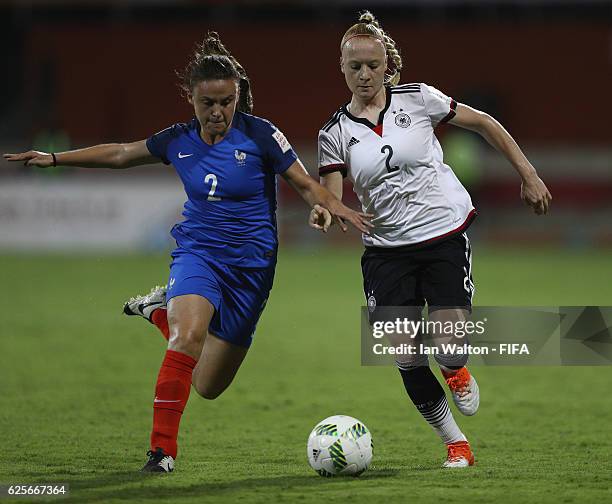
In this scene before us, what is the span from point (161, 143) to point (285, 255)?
15941 mm

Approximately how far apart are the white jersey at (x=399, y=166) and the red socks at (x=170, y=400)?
130 centimetres

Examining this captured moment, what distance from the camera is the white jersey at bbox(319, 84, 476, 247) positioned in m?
6.10

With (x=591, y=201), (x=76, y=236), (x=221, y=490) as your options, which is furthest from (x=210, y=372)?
(x=591, y=201)

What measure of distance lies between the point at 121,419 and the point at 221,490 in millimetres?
2539

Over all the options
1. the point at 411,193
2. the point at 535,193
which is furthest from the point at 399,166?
the point at 535,193

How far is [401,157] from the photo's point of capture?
6094 mm

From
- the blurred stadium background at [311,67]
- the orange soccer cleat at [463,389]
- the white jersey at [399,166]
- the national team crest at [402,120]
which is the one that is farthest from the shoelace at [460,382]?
the blurred stadium background at [311,67]

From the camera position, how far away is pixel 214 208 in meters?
6.12

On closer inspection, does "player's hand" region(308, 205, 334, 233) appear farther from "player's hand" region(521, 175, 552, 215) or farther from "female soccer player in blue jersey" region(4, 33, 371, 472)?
"player's hand" region(521, 175, 552, 215)

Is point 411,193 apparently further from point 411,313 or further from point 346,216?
point 411,313

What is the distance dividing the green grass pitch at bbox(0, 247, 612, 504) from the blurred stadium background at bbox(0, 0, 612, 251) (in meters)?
14.1

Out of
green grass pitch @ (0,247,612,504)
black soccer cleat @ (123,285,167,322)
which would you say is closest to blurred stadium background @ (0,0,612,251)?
green grass pitch @ (0,247,612,504)

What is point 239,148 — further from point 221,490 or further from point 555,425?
point 555,425

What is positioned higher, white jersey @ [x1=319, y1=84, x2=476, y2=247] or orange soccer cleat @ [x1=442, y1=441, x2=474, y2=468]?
white jersey @ [x1=319, y1=84, x2=476, y2=247]
